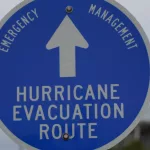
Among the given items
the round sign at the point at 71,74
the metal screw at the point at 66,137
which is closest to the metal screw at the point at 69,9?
the round sign at the point at 71,74

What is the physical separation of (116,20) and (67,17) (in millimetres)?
147

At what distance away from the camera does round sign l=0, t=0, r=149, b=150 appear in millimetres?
1867

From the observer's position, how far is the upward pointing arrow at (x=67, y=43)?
1.90 m

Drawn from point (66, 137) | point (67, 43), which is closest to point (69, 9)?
point (67, 43)

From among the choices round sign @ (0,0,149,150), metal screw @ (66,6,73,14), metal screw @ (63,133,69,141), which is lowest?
metal screw @ (63,133,69,141)

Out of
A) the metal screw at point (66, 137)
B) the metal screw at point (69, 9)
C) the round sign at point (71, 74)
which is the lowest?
the metal screw at point (66, 137)

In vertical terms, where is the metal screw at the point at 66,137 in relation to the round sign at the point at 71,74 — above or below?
below

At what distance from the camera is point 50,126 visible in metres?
1.87

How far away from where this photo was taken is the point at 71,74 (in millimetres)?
1898

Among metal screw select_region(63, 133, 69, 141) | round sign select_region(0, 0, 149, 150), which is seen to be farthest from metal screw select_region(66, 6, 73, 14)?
metal screw select_region(63, 133, 69, 141)

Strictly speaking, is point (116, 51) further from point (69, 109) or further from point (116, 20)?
point (69, 109)

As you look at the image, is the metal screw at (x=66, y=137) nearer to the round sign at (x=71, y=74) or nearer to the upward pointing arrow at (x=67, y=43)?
the round sign at (x=71, y=74)

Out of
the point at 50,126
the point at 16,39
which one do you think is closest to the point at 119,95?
the point at 50,126

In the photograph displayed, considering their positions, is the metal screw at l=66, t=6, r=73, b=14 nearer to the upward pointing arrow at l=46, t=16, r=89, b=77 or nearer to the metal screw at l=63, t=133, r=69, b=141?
the upward pointing arrow at l=46, t=16, r=89, b=77
